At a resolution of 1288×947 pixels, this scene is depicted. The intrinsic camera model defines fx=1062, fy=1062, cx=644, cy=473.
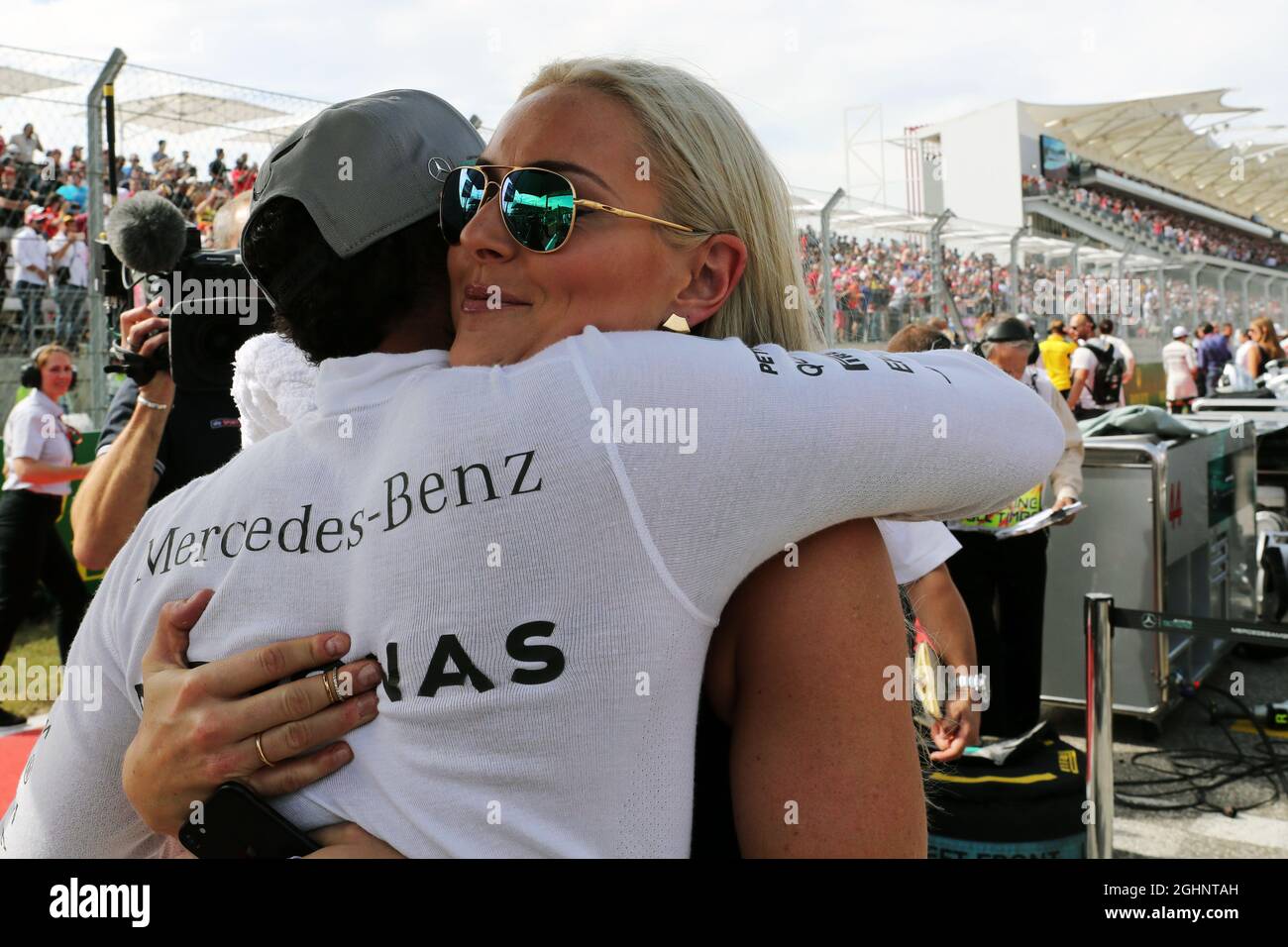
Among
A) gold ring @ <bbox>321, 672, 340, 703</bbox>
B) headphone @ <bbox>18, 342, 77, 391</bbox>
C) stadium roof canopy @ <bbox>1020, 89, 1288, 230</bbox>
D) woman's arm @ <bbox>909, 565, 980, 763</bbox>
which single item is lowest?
woman's arm @ <bbox>909, 565, 980, 763</bbox>

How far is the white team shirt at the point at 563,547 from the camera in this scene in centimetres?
93

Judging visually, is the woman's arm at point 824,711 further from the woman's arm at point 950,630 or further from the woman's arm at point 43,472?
the woman's arm at point 43,472

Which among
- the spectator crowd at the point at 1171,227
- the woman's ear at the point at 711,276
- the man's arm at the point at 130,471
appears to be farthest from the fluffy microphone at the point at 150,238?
the spectator crowd at the point at 1171,227

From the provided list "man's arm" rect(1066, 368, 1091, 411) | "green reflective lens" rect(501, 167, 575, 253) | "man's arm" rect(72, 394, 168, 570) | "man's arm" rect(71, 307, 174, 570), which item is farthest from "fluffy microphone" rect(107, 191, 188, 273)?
"man's arm" rect(1066, 368, 1091, 411)

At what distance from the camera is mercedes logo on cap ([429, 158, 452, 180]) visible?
4.47 ft

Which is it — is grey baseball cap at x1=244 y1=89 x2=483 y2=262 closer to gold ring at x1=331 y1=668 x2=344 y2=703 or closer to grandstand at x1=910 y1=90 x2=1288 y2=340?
gold ring at x1=331 y1=668 x2=344 y2=703

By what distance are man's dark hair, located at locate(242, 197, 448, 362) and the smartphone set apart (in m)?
0.53

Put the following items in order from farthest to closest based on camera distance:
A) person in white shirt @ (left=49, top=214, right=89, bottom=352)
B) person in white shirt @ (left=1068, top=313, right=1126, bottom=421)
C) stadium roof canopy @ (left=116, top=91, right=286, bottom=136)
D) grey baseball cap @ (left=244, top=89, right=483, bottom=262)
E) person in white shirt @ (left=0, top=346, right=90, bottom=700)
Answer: person in white shirt @ (left=1068, top=313, right=1126, bottom=421) → stadium roof canopy @ (left=116, top=91, right=286, bottom=136) → person in white shirt @ (left=49, top=214, right=89, bottom=352) → person in white shirt @ (left=0, top=346, right=90, bottom=700) → grey baseball cap @ (left=244, top=89, right=483, bottom=262)

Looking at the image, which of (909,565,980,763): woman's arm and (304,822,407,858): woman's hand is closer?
(304,822,407,858): woman's hand

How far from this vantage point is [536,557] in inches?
36.8

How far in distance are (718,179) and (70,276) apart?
267 inches

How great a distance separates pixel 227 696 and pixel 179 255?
1.70 metres

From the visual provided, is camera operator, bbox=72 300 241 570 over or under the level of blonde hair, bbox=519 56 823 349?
under

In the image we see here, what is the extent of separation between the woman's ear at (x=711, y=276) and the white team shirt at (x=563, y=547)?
29 centimetres
